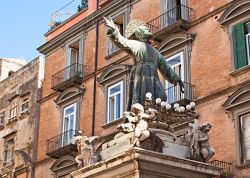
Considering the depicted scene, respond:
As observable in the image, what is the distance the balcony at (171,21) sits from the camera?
22.5 meters

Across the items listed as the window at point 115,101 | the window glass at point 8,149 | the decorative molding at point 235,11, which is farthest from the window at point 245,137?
the window glass at point 8,149

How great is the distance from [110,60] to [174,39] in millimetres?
4557

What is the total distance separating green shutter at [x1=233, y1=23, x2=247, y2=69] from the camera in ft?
65.6

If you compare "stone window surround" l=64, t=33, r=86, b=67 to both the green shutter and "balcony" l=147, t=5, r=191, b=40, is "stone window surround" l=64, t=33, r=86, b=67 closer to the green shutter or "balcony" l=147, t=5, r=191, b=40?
"balcony" l=147, t=5, r=191, b=40

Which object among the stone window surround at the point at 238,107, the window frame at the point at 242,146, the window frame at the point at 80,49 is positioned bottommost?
the window frame at the point at 242,146

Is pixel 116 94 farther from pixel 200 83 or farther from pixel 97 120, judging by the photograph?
pixel 200 83

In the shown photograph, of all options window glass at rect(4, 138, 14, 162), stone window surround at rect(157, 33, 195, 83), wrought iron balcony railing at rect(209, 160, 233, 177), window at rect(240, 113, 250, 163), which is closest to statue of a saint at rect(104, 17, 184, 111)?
wrought iron balcony railing at rect(209, 160, 233, 177)

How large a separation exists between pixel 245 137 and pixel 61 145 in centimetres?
1056

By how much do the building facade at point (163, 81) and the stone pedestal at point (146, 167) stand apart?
31.4 ft

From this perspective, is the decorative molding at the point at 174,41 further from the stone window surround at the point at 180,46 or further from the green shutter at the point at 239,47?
the green shutter at the point at 239,47

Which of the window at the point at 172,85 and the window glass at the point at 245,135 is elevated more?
the window at the point at 172,85

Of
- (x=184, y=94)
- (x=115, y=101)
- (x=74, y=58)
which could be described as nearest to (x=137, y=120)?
(x=184, y=94)

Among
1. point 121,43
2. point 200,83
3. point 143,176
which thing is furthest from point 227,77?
point 143,176

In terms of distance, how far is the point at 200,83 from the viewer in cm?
2128
